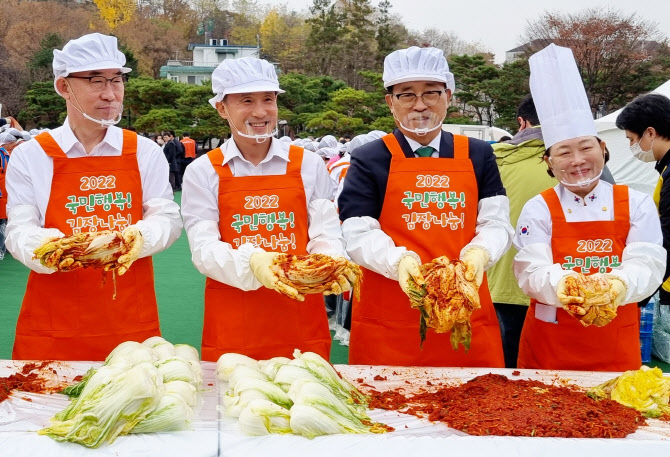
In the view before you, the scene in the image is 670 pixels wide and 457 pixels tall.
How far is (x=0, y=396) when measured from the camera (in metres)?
2.68

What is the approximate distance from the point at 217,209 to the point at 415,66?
1.10 m

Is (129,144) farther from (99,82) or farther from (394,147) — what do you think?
(394,147)

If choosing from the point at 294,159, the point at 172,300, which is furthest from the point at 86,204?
the point at 172,300

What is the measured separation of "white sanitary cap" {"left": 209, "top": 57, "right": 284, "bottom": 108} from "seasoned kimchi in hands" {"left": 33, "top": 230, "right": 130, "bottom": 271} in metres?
0.85

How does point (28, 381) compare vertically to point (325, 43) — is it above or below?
below

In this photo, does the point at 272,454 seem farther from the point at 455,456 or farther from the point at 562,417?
the point at 562,417

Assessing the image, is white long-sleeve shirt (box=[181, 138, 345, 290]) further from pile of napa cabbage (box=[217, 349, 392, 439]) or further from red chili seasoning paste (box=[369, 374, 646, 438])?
red chili seasoning paste (box=[369, 374, 646, 438])

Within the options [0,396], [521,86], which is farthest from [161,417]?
[521,86]

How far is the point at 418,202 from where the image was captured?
3.40 meters

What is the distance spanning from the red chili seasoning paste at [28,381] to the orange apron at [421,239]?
141cm

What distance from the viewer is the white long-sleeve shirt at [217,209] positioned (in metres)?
3.13

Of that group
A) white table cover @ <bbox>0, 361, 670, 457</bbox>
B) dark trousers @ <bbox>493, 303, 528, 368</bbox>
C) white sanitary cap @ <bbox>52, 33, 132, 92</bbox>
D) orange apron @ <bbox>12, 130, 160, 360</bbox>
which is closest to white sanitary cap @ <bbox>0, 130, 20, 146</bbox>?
white sanitary cap @ <bbox>52, 33, 132, 92</bbox>

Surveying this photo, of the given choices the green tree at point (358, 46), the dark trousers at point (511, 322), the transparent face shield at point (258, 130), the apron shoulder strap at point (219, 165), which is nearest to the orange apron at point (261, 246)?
the apron shoulder strap at point (219, 165)

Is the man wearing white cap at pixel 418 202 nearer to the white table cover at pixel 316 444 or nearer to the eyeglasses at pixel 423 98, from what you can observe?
the eyeglasses at pixel 423 98
